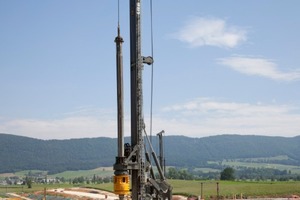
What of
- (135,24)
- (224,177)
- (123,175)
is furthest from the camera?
(224,177)

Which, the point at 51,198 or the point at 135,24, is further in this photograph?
the point at 51,198

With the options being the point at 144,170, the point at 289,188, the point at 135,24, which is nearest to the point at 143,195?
the point at 144,170

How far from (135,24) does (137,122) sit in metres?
5.71

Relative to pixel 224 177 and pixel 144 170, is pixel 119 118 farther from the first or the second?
pixel 224 177

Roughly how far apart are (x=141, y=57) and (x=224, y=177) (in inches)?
4367

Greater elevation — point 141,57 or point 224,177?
point 141,57

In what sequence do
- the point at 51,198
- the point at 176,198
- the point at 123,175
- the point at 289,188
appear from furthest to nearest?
the point at 289,188
the point at 51,198
the point at 176,198
the point at 123,175

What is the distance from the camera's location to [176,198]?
64.5 meters

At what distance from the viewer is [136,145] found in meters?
28.1

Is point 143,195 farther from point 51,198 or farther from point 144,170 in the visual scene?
point 51,198

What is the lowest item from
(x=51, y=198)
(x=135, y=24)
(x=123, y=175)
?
(x=51, y=198)

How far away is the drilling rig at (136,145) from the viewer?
27266mm

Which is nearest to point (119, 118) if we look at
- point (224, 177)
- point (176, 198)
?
point (176, 198)

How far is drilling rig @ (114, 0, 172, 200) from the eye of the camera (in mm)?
27266
